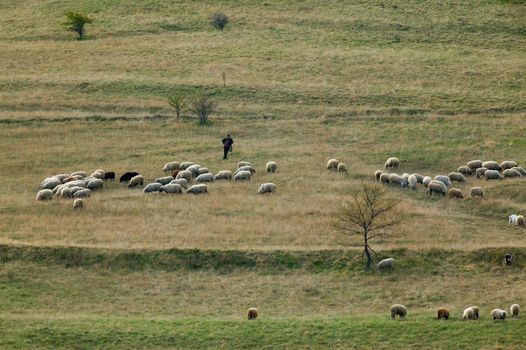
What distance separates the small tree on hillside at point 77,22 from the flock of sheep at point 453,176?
1426 inches

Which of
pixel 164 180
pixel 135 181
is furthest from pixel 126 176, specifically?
pixel 164 180

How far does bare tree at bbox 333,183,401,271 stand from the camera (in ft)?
128

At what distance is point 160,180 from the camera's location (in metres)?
48.1

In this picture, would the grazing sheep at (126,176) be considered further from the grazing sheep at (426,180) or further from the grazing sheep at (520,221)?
the grazing sheep at (520,221)

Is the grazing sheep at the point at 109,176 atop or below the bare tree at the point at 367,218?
atop

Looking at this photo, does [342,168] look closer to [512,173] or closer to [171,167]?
[512,173]

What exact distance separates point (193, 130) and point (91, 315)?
24.9 meters

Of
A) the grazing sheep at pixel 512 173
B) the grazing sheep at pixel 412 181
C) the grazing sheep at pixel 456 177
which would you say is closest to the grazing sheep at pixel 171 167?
the grazing sheep at pixel 412 181

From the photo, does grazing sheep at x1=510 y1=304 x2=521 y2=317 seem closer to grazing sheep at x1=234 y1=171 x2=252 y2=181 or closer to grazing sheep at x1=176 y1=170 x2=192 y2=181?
grazing sheep at x1=234 y1=171 x2=252 y2=181

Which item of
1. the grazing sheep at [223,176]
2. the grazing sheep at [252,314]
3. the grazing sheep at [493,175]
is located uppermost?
the grazing sheep at [493,175]

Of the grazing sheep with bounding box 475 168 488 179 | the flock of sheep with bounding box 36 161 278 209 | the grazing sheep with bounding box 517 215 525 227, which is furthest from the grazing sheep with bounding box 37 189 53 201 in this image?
the grazing sheep with bounding box 517 215 525 227

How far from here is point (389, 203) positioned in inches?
1606

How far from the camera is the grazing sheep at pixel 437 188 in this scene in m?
46.1

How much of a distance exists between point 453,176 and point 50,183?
1773 cm
